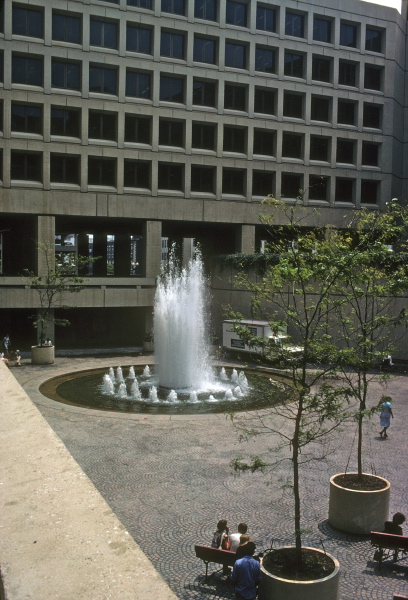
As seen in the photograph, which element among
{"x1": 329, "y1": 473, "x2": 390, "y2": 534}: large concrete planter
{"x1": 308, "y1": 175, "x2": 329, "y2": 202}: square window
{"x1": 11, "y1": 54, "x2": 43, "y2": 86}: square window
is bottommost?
{"x1": 329, "y1": 473, "x2": 390, "y2": 534}: large concrete planter

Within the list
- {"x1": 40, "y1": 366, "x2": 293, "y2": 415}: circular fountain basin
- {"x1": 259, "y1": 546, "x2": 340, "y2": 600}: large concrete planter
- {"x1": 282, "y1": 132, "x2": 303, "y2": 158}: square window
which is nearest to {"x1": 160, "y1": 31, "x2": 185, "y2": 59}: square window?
{"x1": 282, "y1": 132, "x2": 303, "y2": 158}: square window

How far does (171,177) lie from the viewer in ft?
142

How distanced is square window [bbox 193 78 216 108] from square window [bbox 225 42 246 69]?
216cm

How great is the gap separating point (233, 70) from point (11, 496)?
44053mm

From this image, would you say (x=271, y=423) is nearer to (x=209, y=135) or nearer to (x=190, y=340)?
(x=190, y=340)

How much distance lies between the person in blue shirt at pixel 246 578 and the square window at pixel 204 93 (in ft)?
129

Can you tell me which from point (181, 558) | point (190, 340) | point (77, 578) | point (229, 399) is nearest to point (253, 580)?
point (181, 558)

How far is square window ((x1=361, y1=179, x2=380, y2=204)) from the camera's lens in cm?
4892

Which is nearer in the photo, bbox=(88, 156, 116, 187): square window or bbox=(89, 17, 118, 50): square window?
bbox=(89, 17, 118, 50): square window

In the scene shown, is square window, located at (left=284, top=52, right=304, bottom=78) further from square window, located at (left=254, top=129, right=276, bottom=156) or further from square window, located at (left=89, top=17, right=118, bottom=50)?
square window, located at (left=89, top=17, right=118, bottom=50)

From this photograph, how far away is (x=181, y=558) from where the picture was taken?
10617mm

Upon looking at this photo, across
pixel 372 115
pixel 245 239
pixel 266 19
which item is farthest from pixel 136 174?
pixel 372 115

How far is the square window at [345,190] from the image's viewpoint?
4819 cm

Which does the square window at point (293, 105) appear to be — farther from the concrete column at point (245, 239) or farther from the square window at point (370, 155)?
the concrete column at point (245, 239)
